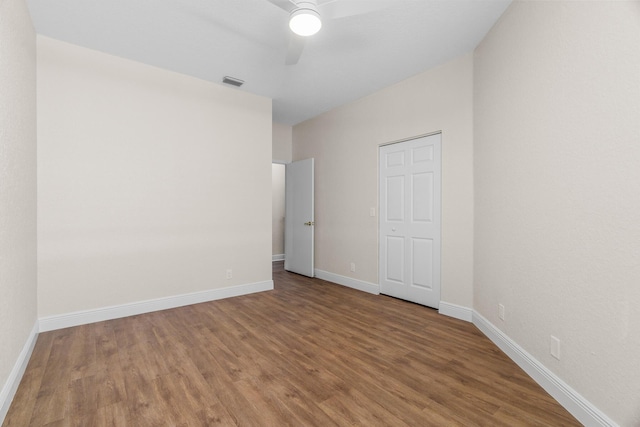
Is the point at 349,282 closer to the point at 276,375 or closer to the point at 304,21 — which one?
the point at 276,375

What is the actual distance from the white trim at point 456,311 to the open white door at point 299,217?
238 centimetres

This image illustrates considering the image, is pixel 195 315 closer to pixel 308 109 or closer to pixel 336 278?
pixel 336 278

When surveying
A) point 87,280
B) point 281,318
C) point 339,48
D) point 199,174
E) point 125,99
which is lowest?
point 281,318

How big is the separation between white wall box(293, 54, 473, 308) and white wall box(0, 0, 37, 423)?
357 centimetres

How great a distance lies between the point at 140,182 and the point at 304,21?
101 inches

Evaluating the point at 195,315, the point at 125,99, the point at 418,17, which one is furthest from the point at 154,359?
the point at 418,17

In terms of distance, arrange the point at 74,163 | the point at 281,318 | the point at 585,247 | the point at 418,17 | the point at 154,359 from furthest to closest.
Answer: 1. the point at 281,318
2. the point at 74,163
3. the point at 418,17
4. the point at 154,359
5. the point at 585,247

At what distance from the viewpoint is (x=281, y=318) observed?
3.14m

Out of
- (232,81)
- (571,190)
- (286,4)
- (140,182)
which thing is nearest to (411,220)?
(571,190)

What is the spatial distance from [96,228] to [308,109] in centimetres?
336

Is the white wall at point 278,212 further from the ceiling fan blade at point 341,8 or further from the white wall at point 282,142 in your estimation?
the ceiling fan blade at point 341,8

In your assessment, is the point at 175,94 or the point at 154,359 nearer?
the point at 154,359

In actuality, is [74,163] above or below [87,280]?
above

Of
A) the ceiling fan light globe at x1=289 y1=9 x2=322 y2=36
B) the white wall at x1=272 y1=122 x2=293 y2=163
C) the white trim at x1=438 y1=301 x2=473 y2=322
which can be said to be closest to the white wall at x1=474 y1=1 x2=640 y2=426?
the white trim at x1=438 y1=301 x2=473 y2=322
